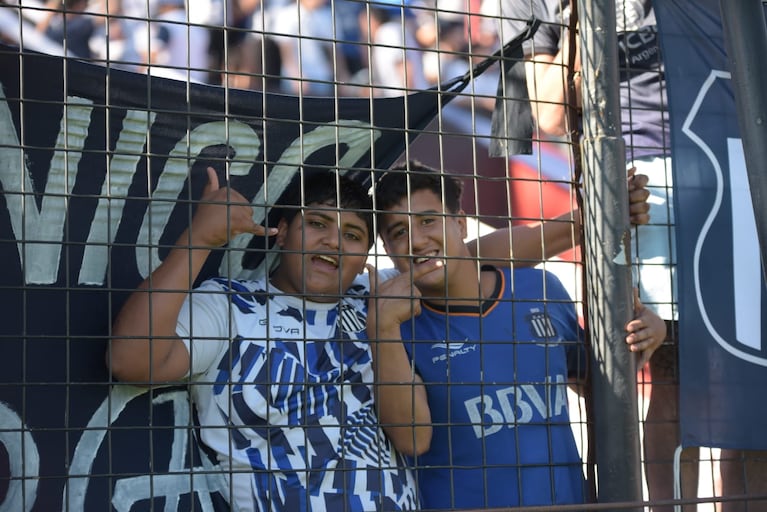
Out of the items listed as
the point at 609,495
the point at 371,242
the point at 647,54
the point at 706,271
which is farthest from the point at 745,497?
the point at 647,54

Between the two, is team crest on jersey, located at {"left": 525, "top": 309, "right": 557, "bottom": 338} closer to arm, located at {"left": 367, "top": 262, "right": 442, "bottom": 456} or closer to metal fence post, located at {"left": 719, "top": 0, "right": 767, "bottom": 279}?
arm, located at {"left": 367, "top": 262, "right": 442, "bottom": 456}

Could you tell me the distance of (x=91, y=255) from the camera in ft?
8.13

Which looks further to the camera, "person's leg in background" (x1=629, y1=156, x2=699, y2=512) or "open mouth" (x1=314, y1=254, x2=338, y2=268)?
"person's leg in background" (x1=629, y1=156, x2=699, y2=512)

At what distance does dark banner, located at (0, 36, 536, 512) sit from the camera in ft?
7.68

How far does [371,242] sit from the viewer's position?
296 centimetres

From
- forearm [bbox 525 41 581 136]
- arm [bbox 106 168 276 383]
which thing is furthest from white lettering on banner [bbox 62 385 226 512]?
forearm [bbox 525 41 581 136]

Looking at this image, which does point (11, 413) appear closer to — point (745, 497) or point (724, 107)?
point (745, 497)

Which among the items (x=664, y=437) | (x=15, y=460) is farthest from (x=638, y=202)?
(x=15, y=460)

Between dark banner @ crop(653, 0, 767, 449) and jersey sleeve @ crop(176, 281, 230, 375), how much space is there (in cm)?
115

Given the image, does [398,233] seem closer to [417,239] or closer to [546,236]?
[417,239]

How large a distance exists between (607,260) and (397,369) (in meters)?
0.57

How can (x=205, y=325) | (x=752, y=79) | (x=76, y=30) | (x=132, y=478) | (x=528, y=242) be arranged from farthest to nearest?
(x=76, y=30)
(x=528, y=242)
(x=205, y=325)
(x=132, y=478)
(x=752, y=79)

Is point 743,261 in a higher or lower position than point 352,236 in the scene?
lower

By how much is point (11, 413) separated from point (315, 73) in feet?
8.61
